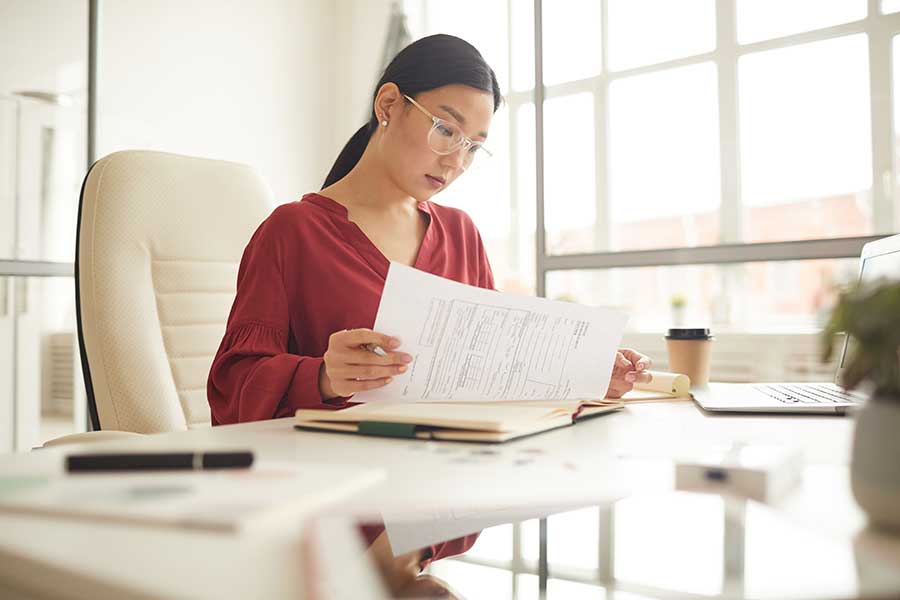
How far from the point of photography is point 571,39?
3.40m

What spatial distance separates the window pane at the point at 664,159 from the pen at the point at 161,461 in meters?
2.98

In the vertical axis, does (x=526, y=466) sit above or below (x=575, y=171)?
below

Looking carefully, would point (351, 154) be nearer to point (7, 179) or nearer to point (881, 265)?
point (881, 265)

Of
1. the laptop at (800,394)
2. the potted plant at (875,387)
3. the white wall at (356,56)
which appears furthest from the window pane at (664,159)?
the potted plant at (875,387)

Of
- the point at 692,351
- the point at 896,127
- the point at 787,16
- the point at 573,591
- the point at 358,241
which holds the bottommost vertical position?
the point at 573,591

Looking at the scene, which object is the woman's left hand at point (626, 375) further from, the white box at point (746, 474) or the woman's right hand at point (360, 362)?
the white box at point (746, 474)

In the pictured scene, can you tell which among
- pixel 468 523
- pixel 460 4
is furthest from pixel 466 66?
pixel 460 4

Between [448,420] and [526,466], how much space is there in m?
0.14

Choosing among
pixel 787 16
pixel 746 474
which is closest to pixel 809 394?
pixel 746 474

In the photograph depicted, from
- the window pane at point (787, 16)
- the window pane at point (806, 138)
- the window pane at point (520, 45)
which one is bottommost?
the window pane at point (806, 138)

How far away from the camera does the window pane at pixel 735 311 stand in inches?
138

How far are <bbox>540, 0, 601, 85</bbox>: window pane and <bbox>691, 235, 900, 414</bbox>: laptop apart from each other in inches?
57.0

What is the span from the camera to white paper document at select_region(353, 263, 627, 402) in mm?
924

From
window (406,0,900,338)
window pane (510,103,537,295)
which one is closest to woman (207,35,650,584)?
window (406,0,900,338)
